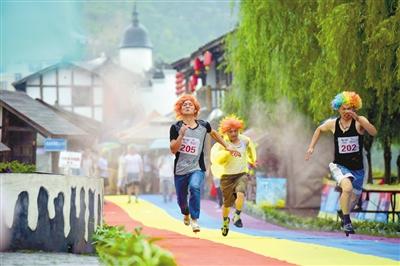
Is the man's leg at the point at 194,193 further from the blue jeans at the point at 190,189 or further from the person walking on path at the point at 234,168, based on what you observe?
the person walking on path at the point at 234,168

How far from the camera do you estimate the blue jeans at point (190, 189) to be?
16375 millimetres

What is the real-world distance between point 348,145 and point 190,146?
2270mm

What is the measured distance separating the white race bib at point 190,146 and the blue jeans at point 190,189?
397 millimetres

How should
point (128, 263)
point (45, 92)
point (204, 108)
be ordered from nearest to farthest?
point (128, 263)
point (204, 108)
point (45, 92)

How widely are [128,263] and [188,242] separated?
10.1 meters

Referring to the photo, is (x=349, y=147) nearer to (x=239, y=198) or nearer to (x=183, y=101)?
(x=183, y=101)

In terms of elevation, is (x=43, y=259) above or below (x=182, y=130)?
below

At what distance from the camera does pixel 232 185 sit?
1955cm

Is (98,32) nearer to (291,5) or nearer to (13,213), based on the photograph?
(291,5)

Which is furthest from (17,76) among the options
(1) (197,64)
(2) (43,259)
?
(2) (43,259)

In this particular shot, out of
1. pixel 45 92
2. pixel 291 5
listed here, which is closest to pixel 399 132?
pixel 291 5

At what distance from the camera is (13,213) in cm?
1266

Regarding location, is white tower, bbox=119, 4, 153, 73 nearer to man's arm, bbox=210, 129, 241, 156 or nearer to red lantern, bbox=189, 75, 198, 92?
red lantern, bbox=189, 75, 198, 92

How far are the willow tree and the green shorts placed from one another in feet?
10.5
